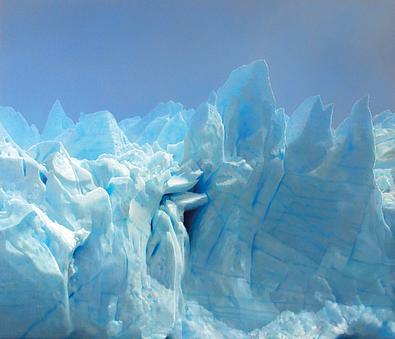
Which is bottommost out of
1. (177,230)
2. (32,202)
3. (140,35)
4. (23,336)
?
(23,336)

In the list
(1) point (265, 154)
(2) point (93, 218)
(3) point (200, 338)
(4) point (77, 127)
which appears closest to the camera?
(2) point (93, 218)

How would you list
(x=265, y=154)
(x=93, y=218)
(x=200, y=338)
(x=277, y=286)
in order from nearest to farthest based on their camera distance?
1. (x=93, y=218)
2. (x=200, y=338)
3. (x=277, y=286)
4. (x=265, y=154)

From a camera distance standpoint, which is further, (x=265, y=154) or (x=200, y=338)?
(x=265, y=154)

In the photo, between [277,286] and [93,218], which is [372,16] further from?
[93,218]

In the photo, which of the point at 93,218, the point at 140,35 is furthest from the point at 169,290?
→ the point at 140,35

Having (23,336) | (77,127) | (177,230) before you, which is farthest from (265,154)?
(23,336)

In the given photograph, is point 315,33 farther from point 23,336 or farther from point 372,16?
point 23,336

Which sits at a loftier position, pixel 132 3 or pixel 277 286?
pixel 132 3
